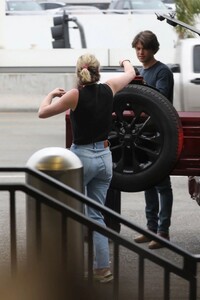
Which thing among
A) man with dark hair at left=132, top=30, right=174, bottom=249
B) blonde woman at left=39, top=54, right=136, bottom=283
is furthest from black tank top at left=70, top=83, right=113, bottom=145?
man with dark hair at left=132, top=30, right=174, bottom=249

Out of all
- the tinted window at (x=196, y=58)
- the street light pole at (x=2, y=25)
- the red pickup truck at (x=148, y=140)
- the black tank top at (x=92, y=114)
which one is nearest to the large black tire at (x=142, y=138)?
the red pickup truck at (x=148, y=140)

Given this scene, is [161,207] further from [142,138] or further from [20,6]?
[20,6]

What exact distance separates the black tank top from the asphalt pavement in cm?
105

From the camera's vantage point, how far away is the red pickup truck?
21.9ft

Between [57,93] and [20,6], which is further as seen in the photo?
[20,6]

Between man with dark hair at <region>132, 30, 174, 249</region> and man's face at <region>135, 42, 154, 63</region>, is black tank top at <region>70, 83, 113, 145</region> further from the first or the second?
man's face at <region>135, 42, 154, 63</region>

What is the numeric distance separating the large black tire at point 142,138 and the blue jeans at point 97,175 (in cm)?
42

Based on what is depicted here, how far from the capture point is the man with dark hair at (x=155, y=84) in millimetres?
7535

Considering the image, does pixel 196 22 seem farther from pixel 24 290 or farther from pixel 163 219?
pixel 24 290

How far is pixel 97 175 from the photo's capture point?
633 centimetres

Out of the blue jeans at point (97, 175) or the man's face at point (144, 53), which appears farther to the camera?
the man's face at point (144, 53)

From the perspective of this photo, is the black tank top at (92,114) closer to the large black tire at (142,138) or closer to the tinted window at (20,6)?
the large black tire at (142,138)

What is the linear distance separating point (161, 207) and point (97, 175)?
1624 millimetres

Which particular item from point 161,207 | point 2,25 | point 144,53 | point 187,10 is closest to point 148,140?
point 144,53
